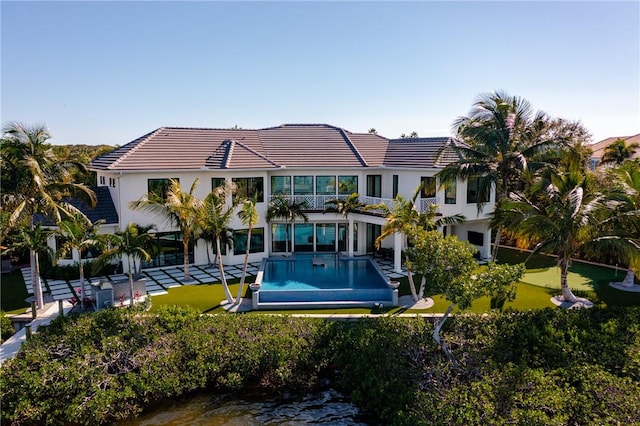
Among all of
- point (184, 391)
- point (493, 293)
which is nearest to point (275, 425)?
point (184, 391)

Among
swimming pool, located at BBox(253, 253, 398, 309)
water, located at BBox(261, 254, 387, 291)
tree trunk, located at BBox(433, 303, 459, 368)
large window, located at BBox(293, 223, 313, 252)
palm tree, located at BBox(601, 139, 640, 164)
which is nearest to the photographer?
tree trunk, located at BBox(433, 303, 459, 368)

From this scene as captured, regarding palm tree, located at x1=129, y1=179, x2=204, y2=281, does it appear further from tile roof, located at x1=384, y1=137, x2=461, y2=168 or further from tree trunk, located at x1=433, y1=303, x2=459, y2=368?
tile roof, located at x1=384, y1=137, x2=461, y2=168

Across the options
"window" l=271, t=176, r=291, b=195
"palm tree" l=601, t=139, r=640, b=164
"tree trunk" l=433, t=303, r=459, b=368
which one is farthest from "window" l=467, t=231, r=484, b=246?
"tree trunk" l=433, t=303, r=459, b=368

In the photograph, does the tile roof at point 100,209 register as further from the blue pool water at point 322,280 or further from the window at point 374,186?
the window at point 374,186

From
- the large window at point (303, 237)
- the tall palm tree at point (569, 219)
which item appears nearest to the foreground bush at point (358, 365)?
the tall palm tree at point (569, 219)

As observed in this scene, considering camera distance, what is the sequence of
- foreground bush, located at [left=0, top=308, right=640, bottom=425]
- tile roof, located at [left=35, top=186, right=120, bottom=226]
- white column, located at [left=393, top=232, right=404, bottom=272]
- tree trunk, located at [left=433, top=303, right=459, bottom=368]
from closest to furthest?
foreground bush, located at [left=0, top=308, right=640, bottom=425] → tree trunk, located at [left=433, top=303, right=459, bottom=368] → tile roof, located at [left=35, top=186, right=120, bottom=226] → white column, located at [left=393, top=232, right=404, bottom=272]

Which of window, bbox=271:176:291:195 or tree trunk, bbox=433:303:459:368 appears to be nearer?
tree trunk, bbox=433:303:459:368
